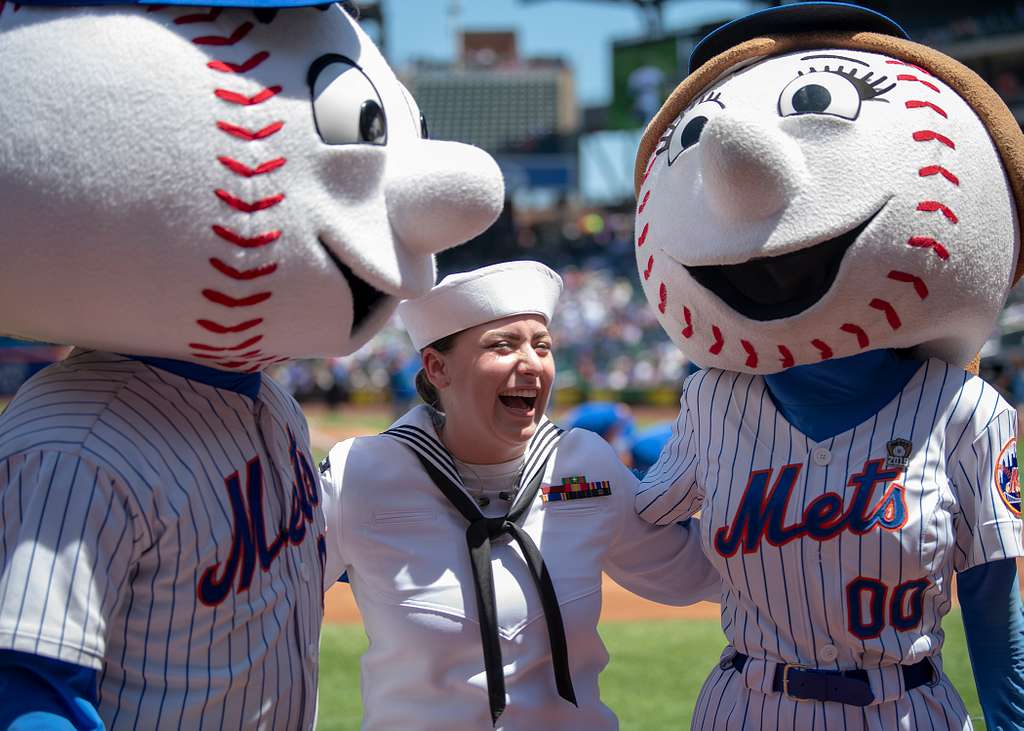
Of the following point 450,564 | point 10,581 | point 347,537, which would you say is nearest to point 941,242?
point 450,564

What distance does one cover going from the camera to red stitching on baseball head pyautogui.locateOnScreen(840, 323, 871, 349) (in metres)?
2.29

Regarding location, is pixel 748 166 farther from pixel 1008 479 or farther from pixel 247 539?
pixel 247 539

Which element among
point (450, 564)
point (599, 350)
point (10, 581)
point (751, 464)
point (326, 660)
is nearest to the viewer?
point (10, 581)

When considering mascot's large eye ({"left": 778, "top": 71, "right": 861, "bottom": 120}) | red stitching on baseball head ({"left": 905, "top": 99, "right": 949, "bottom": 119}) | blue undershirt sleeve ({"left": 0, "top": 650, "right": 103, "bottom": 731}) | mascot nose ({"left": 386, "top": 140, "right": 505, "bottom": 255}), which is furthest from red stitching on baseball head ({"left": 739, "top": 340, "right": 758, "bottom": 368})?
blue undershirt sleeve ({"left": 0, "top": 650, "right": 103, "bottom": 731})

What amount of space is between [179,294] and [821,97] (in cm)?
136

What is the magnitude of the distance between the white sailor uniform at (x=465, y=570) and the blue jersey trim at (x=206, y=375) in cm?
64

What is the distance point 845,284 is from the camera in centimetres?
224

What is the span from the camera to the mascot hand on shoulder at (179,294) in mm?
1659

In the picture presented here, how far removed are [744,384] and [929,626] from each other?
2.14 feet

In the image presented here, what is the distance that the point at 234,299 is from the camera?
1768 millimetres

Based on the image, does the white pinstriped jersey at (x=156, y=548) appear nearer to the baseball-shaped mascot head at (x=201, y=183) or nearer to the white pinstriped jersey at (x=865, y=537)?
the baseball-shaped mascot head at (x=201, y=183)

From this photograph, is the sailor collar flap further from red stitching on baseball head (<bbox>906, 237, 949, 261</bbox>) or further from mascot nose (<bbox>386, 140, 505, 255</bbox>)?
red stitching on baseball head (<bbox>906, 237, 949, 261</bbox>)

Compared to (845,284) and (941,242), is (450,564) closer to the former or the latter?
(845,284)

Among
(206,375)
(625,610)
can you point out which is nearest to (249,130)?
A: (206,375)
